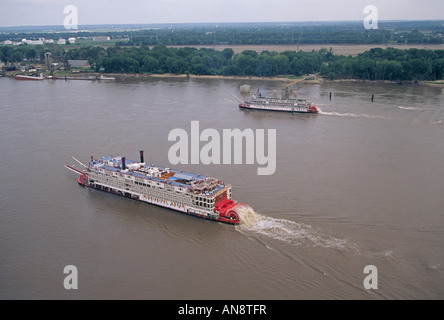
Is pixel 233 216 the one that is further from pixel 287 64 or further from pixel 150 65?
pixel 150 65

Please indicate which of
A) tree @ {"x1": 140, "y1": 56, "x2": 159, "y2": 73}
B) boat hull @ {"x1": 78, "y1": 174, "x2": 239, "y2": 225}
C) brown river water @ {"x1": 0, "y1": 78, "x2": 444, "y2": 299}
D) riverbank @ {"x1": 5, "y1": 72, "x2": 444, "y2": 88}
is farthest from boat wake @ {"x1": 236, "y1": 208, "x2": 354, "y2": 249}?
tree @ {"x1": 140, "y1": 56, "x2": 159, "y2": 73}

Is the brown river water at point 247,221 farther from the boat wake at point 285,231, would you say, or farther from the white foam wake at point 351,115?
the white foam wake at point 351,115

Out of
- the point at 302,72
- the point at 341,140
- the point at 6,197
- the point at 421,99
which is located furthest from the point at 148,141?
the point at 302,72

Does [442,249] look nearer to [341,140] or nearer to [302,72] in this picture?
[341,140]

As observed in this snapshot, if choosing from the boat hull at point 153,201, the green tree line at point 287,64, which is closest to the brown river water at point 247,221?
the boat hull at point 153,201

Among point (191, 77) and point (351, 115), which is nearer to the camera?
point (351, 115)

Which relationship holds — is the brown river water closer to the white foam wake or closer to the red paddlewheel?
the red paddlewheel

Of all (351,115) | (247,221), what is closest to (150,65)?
(351,115)
